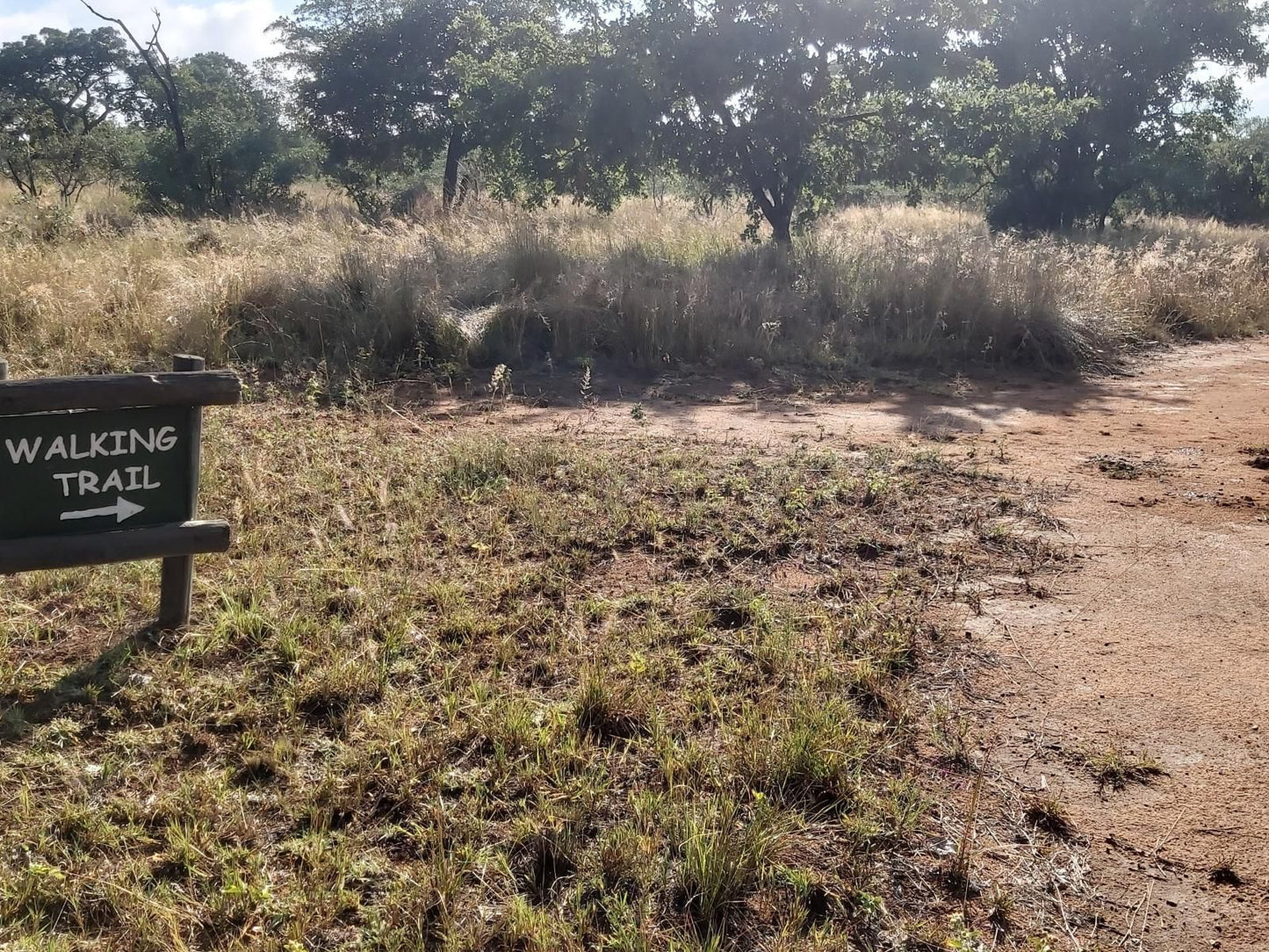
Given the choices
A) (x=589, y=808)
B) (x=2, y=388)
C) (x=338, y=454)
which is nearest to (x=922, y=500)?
(x=589, y=808)

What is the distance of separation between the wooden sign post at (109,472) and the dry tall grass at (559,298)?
4.80 metres

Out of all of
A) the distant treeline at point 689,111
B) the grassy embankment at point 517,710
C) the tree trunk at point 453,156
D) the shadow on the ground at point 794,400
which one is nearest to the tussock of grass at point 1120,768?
the grassy embankment at point 517,710

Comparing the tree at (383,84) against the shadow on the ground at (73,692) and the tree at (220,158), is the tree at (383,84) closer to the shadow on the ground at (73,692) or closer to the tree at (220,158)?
the tree at (220,158)

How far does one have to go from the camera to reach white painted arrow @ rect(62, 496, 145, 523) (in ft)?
10.7

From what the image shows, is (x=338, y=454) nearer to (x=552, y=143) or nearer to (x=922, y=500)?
(x=922, y=500)

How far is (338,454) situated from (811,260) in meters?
7.25

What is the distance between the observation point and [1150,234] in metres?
19.5

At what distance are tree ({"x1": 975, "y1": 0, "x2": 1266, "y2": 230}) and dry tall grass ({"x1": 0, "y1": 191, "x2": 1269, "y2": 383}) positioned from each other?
30.8 ft

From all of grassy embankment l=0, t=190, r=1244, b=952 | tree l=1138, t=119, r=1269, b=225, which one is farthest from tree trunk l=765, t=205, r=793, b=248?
tree l=1138, t=119, r=1269, b=225

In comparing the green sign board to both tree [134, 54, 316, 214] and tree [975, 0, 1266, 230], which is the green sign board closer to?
tree [134, 54, 316, 214]

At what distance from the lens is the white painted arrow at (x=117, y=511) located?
10.7 ft

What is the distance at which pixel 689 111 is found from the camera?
485 inches

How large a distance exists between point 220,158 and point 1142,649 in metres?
19.7

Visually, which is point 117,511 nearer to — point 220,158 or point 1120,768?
point 1120,768
